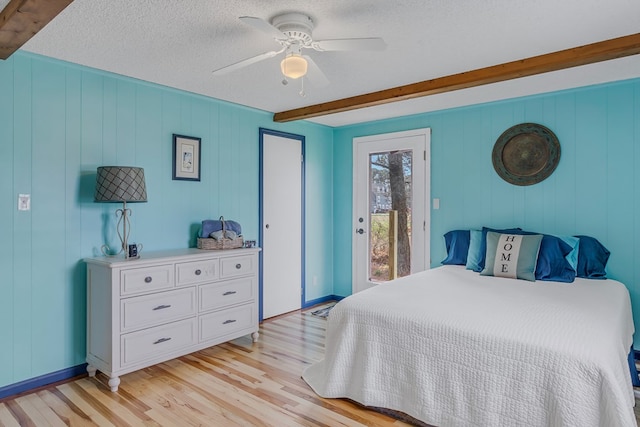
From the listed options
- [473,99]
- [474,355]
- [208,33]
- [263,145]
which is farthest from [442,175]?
[208,33]

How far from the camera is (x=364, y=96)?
360cm

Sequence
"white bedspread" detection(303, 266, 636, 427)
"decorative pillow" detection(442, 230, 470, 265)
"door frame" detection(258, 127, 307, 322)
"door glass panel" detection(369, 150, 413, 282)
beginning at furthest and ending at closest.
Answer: "door glass panel" detection(369, 150, 413, 282)
"door frame" detection(258, 127, 307, 322)
"decorative pillow" detection(442, 230, 470, 265)
"white bedspread" detection(303, 266, 636, 427)

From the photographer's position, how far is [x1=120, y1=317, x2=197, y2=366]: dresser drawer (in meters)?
2.72

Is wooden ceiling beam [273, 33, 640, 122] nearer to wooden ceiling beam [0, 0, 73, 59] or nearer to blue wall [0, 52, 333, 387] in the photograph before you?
blue wall [0, 52, 333, 387]

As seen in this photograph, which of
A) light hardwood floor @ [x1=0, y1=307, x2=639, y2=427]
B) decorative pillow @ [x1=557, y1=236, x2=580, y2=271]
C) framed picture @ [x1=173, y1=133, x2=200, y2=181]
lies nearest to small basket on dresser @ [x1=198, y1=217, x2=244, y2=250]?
framed picture @ [x1=173, y1=133, x2=200, y2=181]

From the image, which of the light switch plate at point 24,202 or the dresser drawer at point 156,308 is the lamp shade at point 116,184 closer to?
the light switch plate at point 24,202

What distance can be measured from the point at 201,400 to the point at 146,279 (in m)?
0.92

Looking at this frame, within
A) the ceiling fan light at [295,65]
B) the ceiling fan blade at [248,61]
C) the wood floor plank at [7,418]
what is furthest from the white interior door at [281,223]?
the wood floor plank at [7,418]

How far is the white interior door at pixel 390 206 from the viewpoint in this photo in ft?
14.1

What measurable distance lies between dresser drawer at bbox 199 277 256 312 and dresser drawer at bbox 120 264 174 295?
324 millimetres

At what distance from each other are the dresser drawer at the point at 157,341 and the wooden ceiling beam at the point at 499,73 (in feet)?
7.67

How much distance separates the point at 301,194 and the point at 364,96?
151 centimetres

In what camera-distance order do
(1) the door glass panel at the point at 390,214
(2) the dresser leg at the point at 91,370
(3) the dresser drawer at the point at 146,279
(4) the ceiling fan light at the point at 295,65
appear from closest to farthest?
(4) the ceiling fan light at the point at 295,65 → (3) the dresser drawer at the point at 146,279 → (2) the dresser leg at the point at 91,370 → (1) the door glass panel at the point at 390,214

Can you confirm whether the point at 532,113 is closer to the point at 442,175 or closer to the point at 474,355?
the point at 442,175
